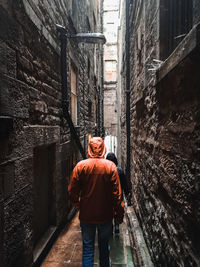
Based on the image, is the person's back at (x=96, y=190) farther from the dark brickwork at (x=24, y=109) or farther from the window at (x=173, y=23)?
the window at (x=173, y=23)

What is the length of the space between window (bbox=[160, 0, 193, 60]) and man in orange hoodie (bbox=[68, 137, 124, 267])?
5.38 feet

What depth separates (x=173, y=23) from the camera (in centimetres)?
231

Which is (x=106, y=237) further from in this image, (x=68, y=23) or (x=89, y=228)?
(x=68, y=23)

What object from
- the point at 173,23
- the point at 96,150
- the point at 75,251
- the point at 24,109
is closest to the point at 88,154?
the point at 96,150

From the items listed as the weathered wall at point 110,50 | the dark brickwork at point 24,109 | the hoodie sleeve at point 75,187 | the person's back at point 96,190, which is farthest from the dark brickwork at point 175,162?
the weathered wall at point 110,50

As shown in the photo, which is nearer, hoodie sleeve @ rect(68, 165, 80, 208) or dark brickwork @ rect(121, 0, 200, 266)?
dark brickwork @ rect(121, 0, 200, 266)

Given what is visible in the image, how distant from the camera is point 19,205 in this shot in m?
2.25

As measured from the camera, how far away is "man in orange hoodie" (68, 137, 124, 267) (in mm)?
2428

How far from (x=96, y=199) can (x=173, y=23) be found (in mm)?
2361

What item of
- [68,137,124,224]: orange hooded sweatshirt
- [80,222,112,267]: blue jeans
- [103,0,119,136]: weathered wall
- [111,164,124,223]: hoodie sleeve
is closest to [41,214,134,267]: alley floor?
[80,222,112,267]: blue jeans

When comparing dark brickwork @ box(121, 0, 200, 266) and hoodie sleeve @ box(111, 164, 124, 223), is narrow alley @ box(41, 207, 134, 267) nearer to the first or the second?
dark brickwork @ box(121, 0, 200, 266)

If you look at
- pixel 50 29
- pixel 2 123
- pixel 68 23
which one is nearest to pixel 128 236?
pixel 2 123

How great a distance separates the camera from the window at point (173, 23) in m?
2.12

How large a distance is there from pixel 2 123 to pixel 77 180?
115 centimetres
